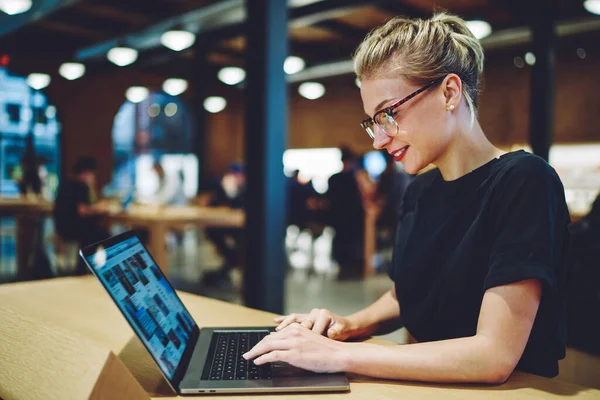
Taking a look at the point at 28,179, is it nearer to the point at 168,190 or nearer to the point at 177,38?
the point at 168,190

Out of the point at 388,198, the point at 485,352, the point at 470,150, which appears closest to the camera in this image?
the point at 485,352

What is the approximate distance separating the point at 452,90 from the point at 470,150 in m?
0.16

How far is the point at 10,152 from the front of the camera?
6.81 m

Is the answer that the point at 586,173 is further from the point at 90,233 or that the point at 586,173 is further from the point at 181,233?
the point at 90,233

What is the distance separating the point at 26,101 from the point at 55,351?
→ 915cm

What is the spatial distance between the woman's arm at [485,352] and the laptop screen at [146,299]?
1.16 feet

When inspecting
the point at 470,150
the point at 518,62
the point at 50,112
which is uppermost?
the point at 518,62

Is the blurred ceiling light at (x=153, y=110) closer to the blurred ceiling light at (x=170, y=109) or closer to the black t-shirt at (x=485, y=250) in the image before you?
the blurred ceiling light at (x=170, y=109)

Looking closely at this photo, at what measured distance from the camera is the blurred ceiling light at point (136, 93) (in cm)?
1055

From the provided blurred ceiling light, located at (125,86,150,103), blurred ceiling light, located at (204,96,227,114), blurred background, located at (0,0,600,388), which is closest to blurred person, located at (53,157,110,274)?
blurred background, located at (0,0,600,388)

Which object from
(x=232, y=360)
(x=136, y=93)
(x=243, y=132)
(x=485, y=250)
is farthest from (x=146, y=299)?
(x=136, y=93)

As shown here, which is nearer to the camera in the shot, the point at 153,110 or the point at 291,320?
the point at 291,320

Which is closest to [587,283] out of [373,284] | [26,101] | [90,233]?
[373,284]

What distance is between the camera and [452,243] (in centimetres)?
116
